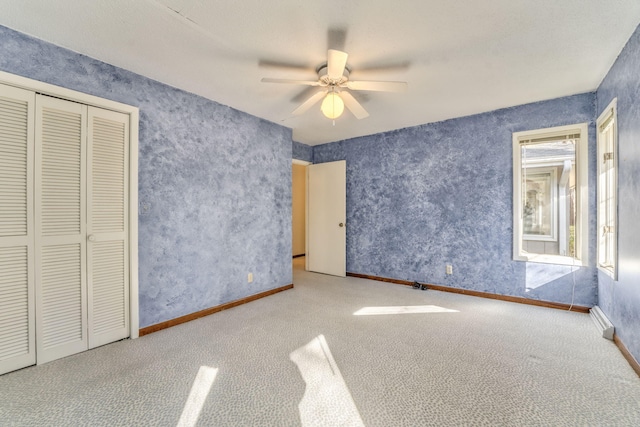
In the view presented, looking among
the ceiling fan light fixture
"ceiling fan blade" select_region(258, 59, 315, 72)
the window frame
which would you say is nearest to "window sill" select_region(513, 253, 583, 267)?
the window frame

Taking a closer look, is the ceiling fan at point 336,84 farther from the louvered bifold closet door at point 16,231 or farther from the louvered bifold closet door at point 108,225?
the louvered bifold closet door at point 16,231

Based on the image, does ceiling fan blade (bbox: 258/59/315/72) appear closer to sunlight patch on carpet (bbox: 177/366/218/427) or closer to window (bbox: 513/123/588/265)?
sunlight patch on carpet (bbox: 177/366/218/427)

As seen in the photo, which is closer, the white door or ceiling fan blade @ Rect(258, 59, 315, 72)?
ceiling fan blade @ Rect(258, 59, 315, 72)

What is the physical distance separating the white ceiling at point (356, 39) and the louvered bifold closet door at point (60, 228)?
0.62m

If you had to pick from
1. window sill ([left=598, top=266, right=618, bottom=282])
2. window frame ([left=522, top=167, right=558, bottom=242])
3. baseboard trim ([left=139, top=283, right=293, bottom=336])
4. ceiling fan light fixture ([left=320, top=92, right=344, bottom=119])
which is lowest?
baseboard trim ([left=139, top=283, right=293, bottom=336])

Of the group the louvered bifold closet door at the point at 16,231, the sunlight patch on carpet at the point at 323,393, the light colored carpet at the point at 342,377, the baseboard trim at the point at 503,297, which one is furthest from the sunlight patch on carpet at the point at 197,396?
the baseboard trim at the point at 503,297

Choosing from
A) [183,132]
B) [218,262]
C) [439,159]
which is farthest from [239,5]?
[439,159]

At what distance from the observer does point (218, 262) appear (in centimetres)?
326

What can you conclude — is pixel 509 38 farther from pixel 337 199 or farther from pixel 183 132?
pixel 337 199

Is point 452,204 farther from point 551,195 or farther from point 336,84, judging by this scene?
point 336,84

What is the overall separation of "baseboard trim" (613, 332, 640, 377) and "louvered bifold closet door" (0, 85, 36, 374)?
430 cm

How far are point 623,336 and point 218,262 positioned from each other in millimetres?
3766

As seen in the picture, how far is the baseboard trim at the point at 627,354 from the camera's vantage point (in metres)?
1.95

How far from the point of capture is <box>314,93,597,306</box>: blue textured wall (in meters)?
3.31
